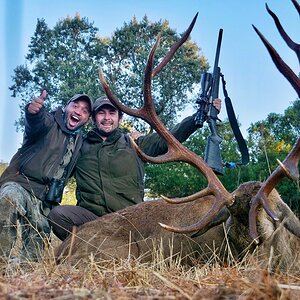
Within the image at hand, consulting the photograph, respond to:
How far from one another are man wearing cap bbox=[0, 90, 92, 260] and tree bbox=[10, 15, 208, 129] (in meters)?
16.2

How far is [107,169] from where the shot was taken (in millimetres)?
6926

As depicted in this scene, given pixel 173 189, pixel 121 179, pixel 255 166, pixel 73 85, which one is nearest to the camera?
pixel 121 179

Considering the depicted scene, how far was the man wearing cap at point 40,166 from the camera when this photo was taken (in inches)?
254

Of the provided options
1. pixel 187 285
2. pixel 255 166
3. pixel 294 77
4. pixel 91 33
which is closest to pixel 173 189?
pixel 255 166

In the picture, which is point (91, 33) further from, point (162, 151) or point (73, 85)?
point (162, 151)

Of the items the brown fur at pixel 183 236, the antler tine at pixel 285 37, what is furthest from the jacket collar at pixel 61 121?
the antler tine at pixel 285 37

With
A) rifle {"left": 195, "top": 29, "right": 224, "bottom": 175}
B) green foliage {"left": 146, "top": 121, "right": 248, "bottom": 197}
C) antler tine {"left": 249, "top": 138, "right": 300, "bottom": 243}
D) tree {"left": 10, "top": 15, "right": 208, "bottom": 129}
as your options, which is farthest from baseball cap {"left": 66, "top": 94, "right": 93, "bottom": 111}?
tree {"left": 10, "top": 15, "right": 208, "bottom": 129}

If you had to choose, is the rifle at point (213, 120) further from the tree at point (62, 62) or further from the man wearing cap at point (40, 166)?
the tree at point (62, 62)

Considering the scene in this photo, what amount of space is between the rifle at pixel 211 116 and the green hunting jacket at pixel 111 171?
18cm

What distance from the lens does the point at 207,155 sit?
280 inches

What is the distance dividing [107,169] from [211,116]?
1393 mm

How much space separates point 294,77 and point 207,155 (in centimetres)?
212

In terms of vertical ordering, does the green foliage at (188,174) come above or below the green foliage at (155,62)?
below

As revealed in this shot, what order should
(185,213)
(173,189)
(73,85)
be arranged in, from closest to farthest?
(185,213)
(173,189)
(73,85)
